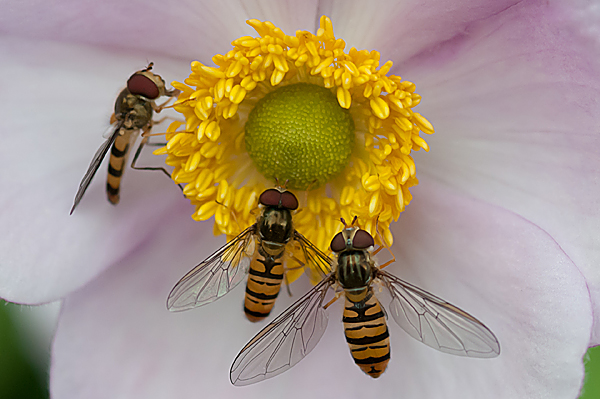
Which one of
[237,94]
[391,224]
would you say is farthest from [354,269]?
[237,94]

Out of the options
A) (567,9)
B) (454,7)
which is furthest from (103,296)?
(567,9)

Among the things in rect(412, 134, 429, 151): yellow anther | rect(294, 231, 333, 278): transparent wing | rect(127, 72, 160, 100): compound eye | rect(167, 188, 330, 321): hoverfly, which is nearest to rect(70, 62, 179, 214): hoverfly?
rect(127, 72, 160, 100): compound eye

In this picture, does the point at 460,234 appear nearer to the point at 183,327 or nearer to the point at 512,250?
the point at 512,250

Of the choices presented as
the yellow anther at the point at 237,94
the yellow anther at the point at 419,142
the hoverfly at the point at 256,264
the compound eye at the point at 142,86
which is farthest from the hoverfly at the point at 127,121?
the yellow anther at the point at 419,142

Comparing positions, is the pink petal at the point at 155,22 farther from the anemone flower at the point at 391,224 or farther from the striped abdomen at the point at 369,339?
the striped abdomen at the point at 369,339

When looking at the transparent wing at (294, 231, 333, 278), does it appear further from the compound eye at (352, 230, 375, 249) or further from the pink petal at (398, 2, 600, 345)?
the pink petal at (398, 2, 600, 345)

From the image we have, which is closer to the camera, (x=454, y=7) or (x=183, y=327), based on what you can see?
(x=454, y=7)

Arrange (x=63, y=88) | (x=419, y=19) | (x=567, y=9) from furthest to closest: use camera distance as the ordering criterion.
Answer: (x=63, y=88) < (x=419, y=19) < (x=567, y=9)
